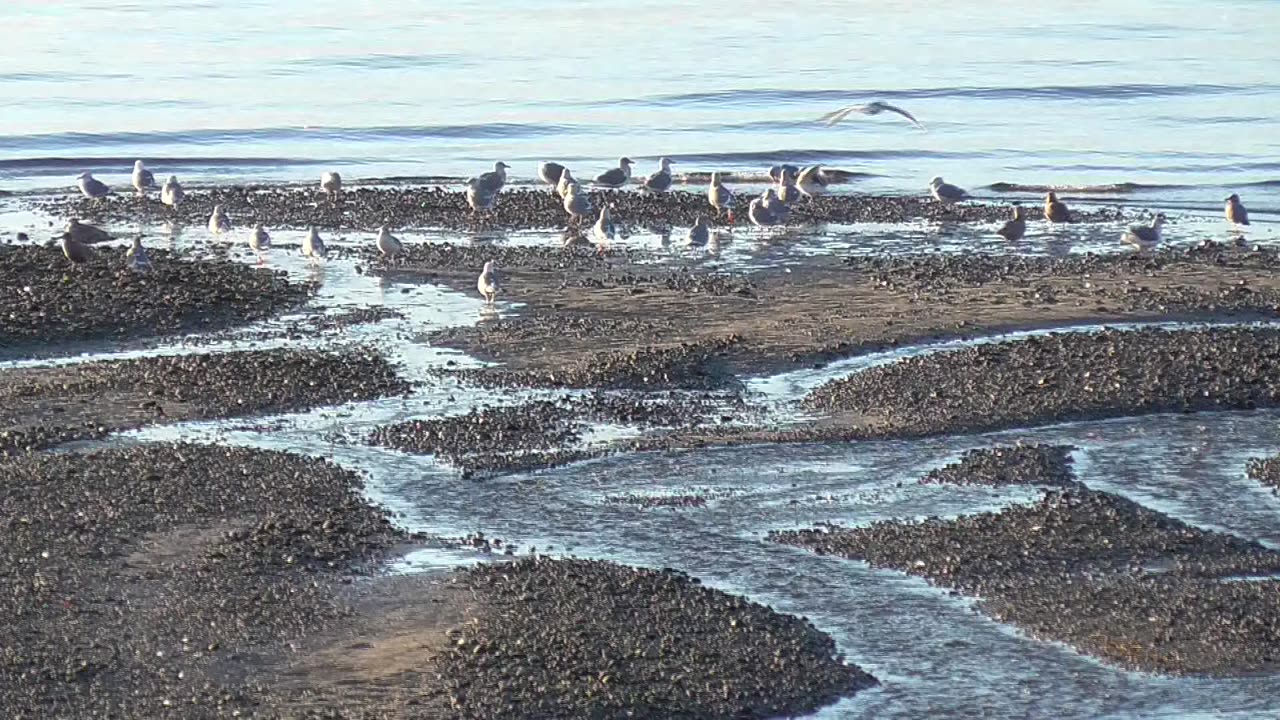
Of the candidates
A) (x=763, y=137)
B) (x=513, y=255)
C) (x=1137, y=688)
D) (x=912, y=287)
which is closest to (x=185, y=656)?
(x=1137, y=688)

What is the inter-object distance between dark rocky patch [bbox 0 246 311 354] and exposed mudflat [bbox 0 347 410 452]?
1.10 meters

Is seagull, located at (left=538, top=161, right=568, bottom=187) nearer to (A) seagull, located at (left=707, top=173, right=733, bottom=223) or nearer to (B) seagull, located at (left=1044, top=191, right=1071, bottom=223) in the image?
(A) seagull, located at (left=707, top=173, right=733, bottom=223)

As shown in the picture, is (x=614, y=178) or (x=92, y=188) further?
(x=614, y=178)

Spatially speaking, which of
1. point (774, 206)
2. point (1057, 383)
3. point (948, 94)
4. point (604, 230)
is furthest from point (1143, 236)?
point (948, 94)

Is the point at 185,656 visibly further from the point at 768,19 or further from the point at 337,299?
the point at 768,19

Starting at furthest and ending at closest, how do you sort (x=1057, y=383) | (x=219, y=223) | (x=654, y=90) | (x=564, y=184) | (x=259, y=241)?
(x=654, y=90) < (x=564, y=184) < (x=219, y=223) < (x=259, y=241) < (x=1057, y=383)

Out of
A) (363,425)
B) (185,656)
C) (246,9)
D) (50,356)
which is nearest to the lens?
(185,656)

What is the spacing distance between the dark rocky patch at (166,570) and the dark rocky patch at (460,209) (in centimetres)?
1150

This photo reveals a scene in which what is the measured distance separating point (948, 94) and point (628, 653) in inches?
1322

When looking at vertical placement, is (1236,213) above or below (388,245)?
above

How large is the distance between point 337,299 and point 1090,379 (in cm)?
716

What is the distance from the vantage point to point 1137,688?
1020 cm

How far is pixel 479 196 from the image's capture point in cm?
2600

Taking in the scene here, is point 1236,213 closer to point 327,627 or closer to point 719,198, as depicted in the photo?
point 719,198
